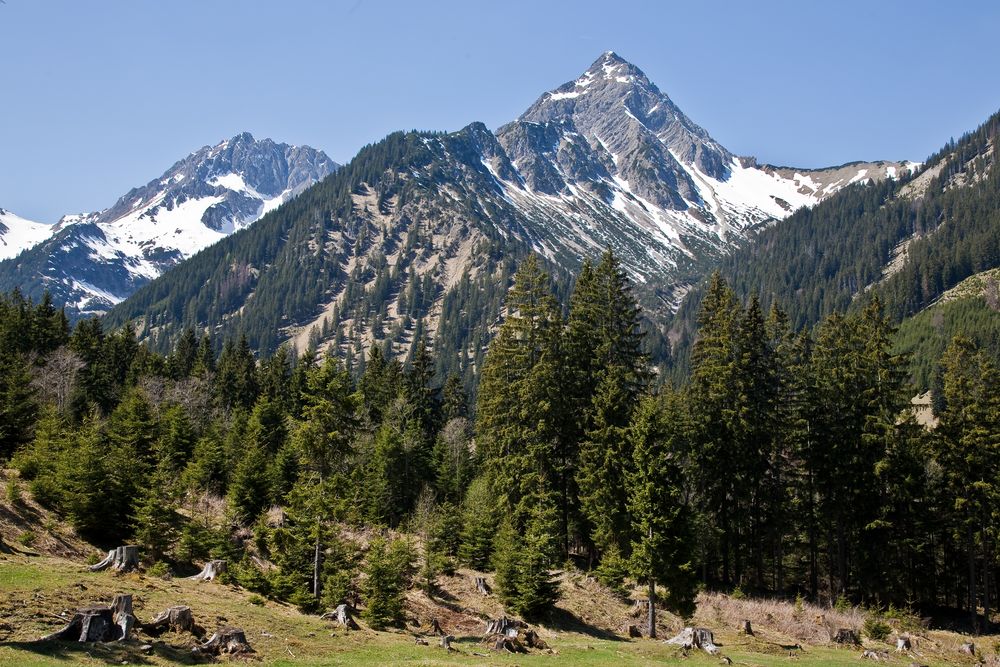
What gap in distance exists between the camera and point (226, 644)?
1823cm

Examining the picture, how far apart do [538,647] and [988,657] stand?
20.9m

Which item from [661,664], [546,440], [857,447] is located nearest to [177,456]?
[546,440]

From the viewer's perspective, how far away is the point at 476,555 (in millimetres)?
38188

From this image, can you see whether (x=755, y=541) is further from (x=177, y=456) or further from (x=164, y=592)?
(x=177, y=456)

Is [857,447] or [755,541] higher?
[857,447]

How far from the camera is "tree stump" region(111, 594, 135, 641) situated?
17203 mm

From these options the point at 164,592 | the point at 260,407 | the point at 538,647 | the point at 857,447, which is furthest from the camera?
the point at 260,407

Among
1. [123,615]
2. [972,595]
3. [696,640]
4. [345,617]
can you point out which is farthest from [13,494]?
[972,595]

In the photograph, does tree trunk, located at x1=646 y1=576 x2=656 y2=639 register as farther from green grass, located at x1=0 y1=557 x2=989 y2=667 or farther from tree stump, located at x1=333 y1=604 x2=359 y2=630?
tree stump, located at x1=333 y1=604 x2=359 y2=630

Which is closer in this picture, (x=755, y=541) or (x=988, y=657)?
(x=988, y=657)

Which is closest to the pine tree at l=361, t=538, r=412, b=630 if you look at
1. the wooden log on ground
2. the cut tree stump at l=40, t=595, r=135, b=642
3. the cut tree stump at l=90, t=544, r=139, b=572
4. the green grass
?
the green grass

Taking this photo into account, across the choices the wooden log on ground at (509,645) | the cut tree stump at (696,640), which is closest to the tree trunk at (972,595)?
the cut tree stump at (696,640)

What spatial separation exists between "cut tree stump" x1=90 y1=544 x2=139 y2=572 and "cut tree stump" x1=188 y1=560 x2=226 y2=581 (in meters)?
2.74

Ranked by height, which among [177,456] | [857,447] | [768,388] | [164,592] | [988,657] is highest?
[768,388]
